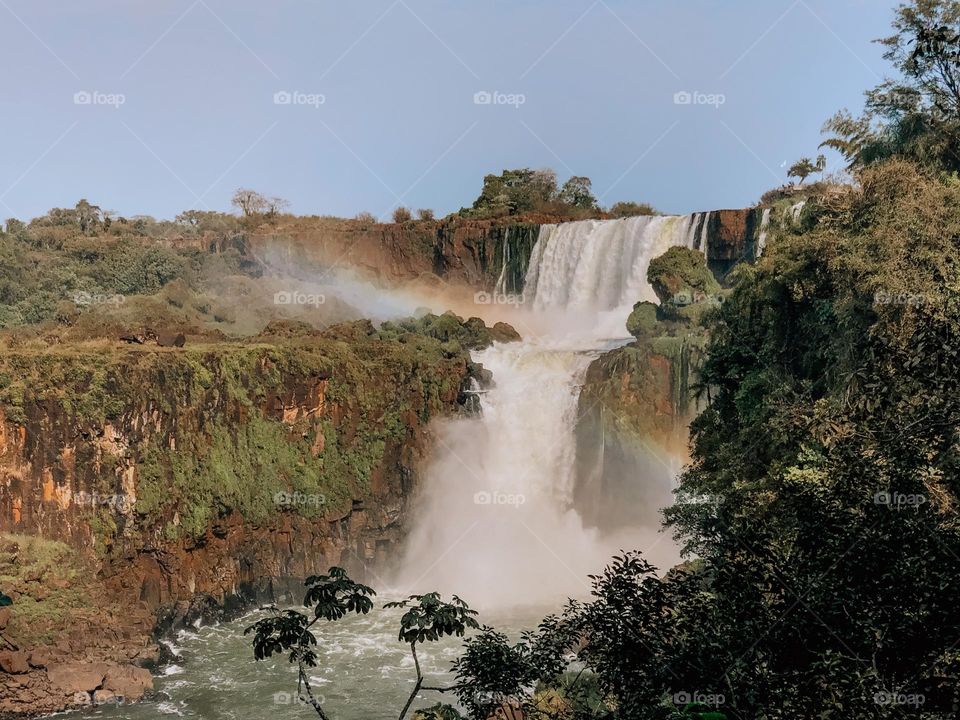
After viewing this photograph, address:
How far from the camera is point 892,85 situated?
2336 centimetres

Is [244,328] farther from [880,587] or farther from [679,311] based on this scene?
[880,587]

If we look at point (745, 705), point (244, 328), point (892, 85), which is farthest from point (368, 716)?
point (244, 328)

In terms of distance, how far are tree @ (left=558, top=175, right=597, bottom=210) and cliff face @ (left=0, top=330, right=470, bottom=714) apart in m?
37.1

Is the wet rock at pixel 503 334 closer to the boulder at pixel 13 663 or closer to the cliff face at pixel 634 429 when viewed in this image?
the cliff face at pixel 634 429

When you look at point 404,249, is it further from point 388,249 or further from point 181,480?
point 181,480

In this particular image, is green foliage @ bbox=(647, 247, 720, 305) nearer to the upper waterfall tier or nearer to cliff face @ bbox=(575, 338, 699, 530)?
the upper waterfall tier

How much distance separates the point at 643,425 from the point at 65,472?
62.5 ft

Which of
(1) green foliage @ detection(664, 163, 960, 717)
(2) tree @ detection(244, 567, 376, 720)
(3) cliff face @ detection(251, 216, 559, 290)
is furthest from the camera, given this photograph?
(3) cliff face @ detection(251, 216, 559, 290)

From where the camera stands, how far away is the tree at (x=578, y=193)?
7188 cm

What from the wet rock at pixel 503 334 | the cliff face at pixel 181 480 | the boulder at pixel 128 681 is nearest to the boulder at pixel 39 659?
the cliff face at pixel 181 480

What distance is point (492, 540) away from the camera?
1430 inches

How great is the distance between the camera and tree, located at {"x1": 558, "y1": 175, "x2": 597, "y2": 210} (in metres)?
71.9

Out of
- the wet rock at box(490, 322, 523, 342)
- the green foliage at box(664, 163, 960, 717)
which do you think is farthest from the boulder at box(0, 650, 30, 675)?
the wet rock at box(490, 322, 523, 342)

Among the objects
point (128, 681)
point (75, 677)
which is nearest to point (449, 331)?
point (128, 681)
